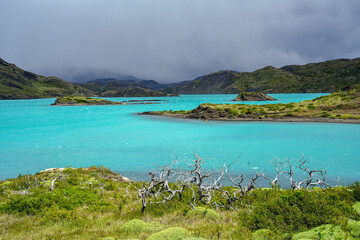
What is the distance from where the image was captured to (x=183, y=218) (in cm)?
904

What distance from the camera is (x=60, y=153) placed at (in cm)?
3238

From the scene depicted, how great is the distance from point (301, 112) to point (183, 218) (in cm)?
6845

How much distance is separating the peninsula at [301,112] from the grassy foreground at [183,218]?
2299 inches

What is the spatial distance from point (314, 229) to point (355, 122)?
5966 cm

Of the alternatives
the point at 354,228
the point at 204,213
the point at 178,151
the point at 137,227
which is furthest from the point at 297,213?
the point at 178,151

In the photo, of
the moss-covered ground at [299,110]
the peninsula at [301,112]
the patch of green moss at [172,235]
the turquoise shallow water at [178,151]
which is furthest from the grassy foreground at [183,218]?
the moss-covered ground at [299,110]

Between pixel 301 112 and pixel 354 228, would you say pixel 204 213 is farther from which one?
pixel 301 112

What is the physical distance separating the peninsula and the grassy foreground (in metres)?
58.4

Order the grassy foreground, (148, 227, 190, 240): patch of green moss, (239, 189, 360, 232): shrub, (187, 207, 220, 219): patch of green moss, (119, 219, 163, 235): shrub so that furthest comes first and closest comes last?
1. (187, 207, 220, 219): patch of green moss
2. (119, 219, 163, 235): shrub
3. (239, 189, 360, 232): shrub
4. the grassy foreground
5. (148, 227, 190, 240): patch of green moss

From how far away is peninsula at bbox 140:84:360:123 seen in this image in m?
60.7

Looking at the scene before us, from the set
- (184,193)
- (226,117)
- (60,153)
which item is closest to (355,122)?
(226,117)

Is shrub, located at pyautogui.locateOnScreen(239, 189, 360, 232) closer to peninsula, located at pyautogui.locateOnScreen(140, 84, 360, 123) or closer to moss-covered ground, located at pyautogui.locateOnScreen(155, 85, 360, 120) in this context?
peninsula, located at pyautogui.locateOnScreen(140, 84, 360, 123)

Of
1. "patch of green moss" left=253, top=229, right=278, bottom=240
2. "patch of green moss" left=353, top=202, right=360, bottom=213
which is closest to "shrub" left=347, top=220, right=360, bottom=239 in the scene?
"patch of green moss" left=253, top=229, right=278, bottom=240

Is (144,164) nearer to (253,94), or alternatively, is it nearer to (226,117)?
(226,117)
